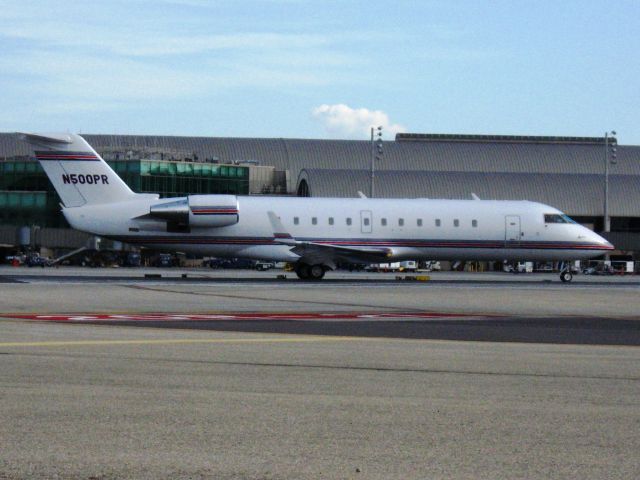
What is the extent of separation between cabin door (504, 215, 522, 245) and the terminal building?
126 feet

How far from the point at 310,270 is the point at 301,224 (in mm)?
2333

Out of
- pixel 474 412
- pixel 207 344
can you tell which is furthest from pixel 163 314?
pixel 474 412

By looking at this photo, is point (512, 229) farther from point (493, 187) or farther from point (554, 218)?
point (493, 187)

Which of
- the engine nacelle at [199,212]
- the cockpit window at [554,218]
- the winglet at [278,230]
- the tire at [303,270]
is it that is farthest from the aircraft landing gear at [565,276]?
the engine nacelle at [199,212]

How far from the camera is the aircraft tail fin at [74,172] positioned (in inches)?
1871

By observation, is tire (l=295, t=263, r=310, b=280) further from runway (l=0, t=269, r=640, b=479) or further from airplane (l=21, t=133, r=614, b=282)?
runway (l=0, t=269, r=640, b=479)

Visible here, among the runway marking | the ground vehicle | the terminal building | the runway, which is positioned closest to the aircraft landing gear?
the runway

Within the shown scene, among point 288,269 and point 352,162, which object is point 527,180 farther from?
point 288,269

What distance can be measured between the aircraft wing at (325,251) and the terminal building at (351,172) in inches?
1584

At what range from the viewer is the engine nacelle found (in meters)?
→ 46.7

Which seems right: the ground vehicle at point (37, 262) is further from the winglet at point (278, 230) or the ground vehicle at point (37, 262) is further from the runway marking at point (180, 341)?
the runway marking at point (180, 341)

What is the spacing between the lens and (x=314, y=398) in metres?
11.5

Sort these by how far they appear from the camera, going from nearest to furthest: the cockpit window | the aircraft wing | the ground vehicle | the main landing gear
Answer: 1. the aircraft wing
2. the main landing gear
3. the cockpit window
4. the ground vehicle

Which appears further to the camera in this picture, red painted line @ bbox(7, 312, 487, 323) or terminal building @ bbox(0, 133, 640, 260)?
terminal building @ bbox(0, 133, 640, 260)
